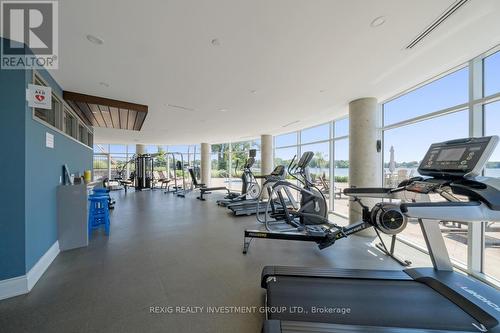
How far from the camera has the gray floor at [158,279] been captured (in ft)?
5.57

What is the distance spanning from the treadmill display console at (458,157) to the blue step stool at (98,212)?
5.09 meters

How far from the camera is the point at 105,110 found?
4.74m

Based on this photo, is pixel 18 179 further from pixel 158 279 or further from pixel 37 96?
pixel 158 279

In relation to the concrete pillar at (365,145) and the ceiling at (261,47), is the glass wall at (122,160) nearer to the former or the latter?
the ceiling at (261,47)

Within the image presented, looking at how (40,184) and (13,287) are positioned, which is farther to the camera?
(40,184)

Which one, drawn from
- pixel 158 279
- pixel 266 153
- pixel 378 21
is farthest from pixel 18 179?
pixel 266 153

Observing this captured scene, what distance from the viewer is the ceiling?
179cm

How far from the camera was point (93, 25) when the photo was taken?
6.46 feet

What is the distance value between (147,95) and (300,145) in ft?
18.3

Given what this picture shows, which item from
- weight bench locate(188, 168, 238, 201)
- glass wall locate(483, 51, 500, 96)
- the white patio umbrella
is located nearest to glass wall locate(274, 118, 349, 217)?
the white patio umbrella

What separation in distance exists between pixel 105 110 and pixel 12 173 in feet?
10.6

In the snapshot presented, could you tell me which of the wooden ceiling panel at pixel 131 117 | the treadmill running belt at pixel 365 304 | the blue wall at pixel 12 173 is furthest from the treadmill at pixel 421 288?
the wooden ceiling panel at pixel 131 117

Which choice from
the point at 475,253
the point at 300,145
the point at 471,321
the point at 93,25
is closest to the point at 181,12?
the point at 93,25

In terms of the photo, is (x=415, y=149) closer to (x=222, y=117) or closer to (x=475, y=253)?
(x=475, y=253)
